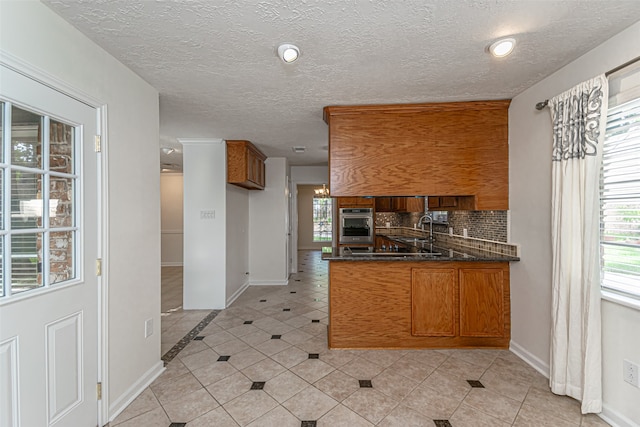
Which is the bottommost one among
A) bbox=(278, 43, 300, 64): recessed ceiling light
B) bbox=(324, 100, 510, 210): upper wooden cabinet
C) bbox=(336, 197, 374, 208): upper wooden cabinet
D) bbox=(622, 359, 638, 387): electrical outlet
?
bbox=(622, 359, 638, 387): electrical outlet

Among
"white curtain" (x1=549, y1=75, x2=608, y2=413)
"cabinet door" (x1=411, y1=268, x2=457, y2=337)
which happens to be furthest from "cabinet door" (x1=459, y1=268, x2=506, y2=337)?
"white curtain" (x1=549, y1=75, x2=608, y2=413)

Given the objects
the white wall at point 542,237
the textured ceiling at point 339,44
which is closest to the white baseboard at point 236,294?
the textured ceiling at point 339,44

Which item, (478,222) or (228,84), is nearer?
(228,84)

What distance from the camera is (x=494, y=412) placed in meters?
1.85

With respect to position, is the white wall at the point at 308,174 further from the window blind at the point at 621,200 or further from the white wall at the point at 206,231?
the window blind at the point at 621,200

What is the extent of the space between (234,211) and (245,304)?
1518 mm

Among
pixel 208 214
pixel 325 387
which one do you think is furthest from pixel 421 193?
pixel 208 214

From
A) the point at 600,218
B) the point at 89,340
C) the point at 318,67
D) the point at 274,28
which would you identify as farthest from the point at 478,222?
the point at 89,340

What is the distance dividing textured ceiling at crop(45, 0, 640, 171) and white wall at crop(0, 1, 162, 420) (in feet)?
0.39

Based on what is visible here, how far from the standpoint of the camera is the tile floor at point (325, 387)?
180 cm

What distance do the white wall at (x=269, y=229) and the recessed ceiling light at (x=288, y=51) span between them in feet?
11.8

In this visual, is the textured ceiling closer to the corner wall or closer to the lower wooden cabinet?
the lower wooden cabinet

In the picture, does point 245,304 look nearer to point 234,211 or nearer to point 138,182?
point 234,211

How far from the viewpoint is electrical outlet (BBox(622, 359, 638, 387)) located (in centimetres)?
162
